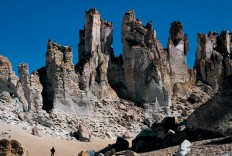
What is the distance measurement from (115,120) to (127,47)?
6.50 metres

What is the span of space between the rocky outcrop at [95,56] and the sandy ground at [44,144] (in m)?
5.52

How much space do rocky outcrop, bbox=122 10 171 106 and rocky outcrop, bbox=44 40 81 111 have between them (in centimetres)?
537

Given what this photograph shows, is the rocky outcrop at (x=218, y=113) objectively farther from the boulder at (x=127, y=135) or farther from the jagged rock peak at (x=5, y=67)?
the jagged rock peak at (x=5, y=67)

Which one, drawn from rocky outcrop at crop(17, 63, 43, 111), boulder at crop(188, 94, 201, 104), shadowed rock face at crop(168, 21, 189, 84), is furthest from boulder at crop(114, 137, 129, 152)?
shadowed rock face at crop(168, 21, 189, 84)

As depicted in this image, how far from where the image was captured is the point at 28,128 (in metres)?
34.6

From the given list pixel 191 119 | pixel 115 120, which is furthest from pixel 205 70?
pixel 191 119

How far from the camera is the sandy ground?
31281 millimetres

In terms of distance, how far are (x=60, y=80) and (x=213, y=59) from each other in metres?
15.5

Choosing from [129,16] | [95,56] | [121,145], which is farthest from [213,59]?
[121,145]

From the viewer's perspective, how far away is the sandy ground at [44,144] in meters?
31.3

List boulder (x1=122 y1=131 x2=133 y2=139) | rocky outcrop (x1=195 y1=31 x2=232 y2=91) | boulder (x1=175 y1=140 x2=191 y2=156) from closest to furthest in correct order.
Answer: boulder (x1=175 y1=140 x2=191 y2=156), boulder (x1=122 y1=131 x2=133 y2=139), rocky outcrop (x1=195 y1=31 x2=232 y2=91)

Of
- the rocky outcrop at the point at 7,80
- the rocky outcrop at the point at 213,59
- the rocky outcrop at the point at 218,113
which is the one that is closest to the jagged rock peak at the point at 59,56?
the rocky outcrop at the point at 7,80

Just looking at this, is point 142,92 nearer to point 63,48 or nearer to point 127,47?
point 127,47

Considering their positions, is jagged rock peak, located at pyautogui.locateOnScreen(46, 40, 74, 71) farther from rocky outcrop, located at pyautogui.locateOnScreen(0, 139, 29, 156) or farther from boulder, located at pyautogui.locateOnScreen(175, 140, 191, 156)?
boulder, located at pyautogui.locateOnScreen(175, 140, 191, 156)
